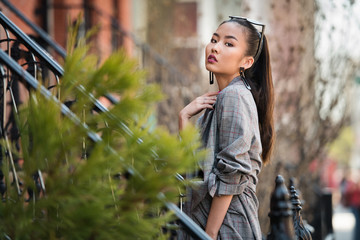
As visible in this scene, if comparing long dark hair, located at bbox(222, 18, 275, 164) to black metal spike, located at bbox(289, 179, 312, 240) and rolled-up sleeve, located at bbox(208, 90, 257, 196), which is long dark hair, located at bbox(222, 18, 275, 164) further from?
black metal spike, located at bbox(289, 179, 312, 240)

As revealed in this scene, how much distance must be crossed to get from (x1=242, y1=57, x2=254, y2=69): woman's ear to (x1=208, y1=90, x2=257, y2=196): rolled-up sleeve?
0.81ft

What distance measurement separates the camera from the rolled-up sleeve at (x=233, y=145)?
8.80ft

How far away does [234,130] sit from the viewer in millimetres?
2729

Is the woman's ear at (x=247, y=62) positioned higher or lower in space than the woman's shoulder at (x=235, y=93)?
higher

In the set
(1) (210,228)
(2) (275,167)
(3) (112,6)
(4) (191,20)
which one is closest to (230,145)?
(1) (210,228)

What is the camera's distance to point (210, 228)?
2.73 m

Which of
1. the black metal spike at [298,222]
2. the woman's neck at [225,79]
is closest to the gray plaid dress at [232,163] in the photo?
the woman's neck at [225,79]

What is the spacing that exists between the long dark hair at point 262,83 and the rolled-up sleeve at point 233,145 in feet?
0.69

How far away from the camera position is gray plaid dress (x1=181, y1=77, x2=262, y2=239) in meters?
2.69

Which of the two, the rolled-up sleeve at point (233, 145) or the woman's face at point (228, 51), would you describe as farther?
the woman's face at point (228, 51)

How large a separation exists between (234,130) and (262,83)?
46 cm

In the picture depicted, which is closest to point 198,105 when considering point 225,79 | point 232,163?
point 225,79

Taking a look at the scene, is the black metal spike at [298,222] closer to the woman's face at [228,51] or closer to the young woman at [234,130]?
the young woman at [234,130]

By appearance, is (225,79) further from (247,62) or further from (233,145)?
(233,145)
